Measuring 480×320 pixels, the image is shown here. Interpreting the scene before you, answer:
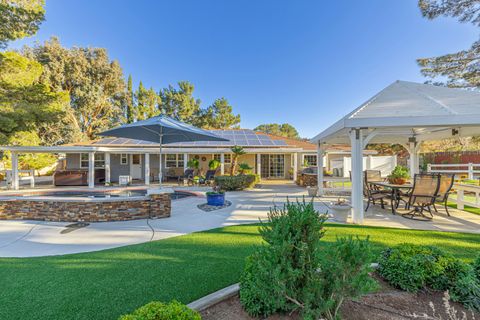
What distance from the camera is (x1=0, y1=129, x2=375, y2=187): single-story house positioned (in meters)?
14.5

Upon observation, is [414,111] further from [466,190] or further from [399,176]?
[466,190]

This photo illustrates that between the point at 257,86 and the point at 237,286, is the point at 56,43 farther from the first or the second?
the point at 237,286

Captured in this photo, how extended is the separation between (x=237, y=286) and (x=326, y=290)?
43.9 inches

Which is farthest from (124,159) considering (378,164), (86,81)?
(378,164)

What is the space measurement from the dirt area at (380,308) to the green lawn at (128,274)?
18.4 inches

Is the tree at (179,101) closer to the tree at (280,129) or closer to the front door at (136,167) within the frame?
the front door at (136,167)

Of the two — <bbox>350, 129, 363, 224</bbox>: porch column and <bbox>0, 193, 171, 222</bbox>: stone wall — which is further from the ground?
<bbox>350, 129, 363, 224</bbox>: porch column

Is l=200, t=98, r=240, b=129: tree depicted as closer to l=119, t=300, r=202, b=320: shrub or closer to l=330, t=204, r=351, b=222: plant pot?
l=330, t=204, r=351, b=222: plant pot

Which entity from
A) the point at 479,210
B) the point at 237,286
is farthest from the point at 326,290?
the point at 479,210

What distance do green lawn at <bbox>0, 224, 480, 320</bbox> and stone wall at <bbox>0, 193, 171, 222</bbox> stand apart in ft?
7.02

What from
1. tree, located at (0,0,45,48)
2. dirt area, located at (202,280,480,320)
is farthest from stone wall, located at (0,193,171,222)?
tree, located at (0,0,45,48)

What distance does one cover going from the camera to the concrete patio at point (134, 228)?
14.5 feet

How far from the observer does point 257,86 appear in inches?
867

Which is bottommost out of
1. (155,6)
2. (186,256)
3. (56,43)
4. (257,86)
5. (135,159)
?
(186,256)
